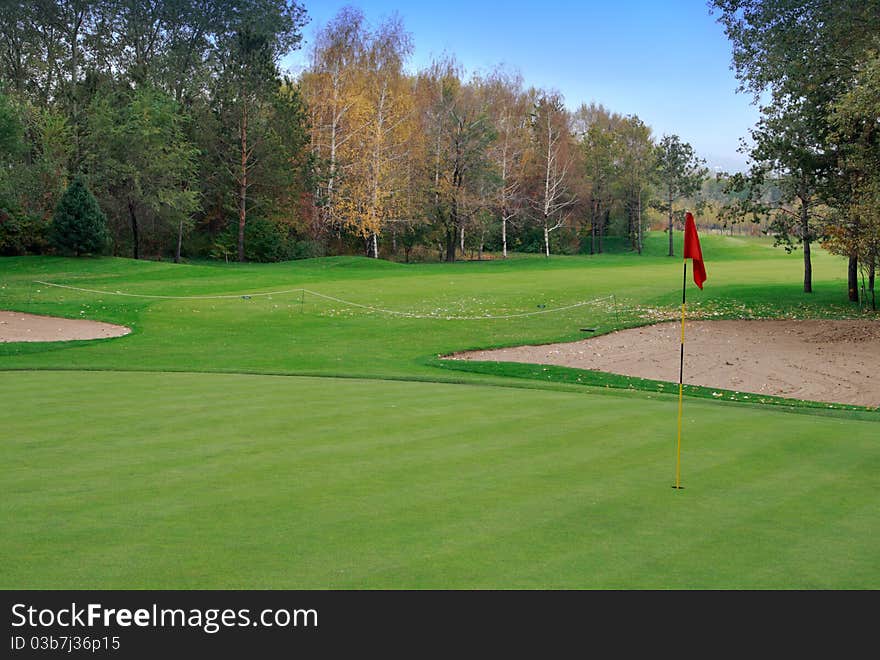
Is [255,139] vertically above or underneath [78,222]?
above

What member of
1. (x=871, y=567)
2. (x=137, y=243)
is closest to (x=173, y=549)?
(x=871, y=567)

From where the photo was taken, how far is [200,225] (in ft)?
178

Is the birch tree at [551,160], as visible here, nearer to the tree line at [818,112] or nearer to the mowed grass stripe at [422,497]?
the tree line at [818,112]

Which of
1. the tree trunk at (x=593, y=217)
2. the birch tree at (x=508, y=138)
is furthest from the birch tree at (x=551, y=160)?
the tree trunk at (x=593, y=217)

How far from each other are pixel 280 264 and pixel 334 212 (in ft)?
28.4

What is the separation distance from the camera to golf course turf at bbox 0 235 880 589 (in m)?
4.89

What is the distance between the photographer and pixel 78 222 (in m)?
38.7

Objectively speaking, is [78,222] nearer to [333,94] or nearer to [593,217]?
[333,94]

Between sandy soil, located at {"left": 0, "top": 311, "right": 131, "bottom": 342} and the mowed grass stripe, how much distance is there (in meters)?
11.2

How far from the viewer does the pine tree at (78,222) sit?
125ft

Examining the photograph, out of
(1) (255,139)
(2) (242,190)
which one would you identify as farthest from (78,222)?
(1) (255,139)

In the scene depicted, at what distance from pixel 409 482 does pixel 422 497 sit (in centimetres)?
48

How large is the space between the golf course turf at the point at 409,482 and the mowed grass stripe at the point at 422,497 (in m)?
0.02

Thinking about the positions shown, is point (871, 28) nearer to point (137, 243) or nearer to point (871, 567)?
point (871, 567)
